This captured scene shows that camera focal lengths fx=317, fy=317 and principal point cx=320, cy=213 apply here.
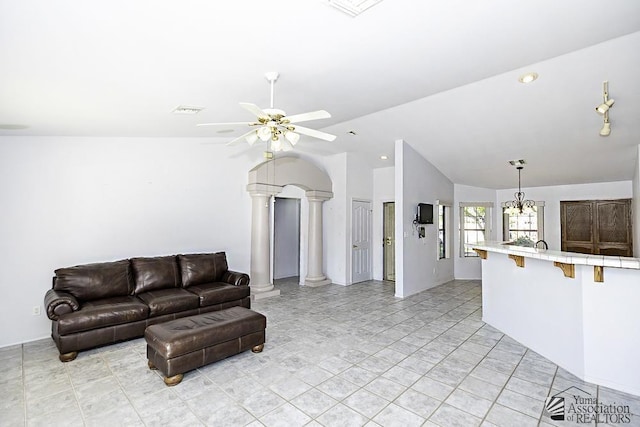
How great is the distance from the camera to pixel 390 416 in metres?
2.46

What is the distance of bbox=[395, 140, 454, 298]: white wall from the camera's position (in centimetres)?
620

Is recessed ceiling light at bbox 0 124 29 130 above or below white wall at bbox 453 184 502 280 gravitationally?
above

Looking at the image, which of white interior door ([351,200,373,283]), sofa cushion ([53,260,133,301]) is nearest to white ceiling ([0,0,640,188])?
sofa cushion ([53,260,133,301])

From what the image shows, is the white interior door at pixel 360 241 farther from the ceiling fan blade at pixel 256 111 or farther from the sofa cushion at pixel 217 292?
the ceiling fan blade at pixel 256 111

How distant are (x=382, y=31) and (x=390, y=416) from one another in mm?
2947

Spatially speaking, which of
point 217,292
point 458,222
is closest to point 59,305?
point 217,292

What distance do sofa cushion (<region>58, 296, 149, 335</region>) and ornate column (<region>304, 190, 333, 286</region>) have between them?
382 centimetres

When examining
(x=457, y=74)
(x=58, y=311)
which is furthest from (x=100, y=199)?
(x=457, y=74)

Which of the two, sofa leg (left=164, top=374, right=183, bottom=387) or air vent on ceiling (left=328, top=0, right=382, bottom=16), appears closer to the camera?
air vent on ceiling (left=328, top=0, right=382, bottom=16)

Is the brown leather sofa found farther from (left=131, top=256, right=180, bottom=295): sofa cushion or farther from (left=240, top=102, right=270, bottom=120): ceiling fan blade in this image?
(left=240, top=102, right=270, bottom=120): ceiling fan blade

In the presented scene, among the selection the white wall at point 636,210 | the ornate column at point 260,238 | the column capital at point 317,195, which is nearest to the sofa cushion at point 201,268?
the ornate column at point 260,238

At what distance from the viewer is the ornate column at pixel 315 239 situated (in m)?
7.28

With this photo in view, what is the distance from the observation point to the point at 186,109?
12.3 ft

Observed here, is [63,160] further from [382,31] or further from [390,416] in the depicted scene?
[390,416]
